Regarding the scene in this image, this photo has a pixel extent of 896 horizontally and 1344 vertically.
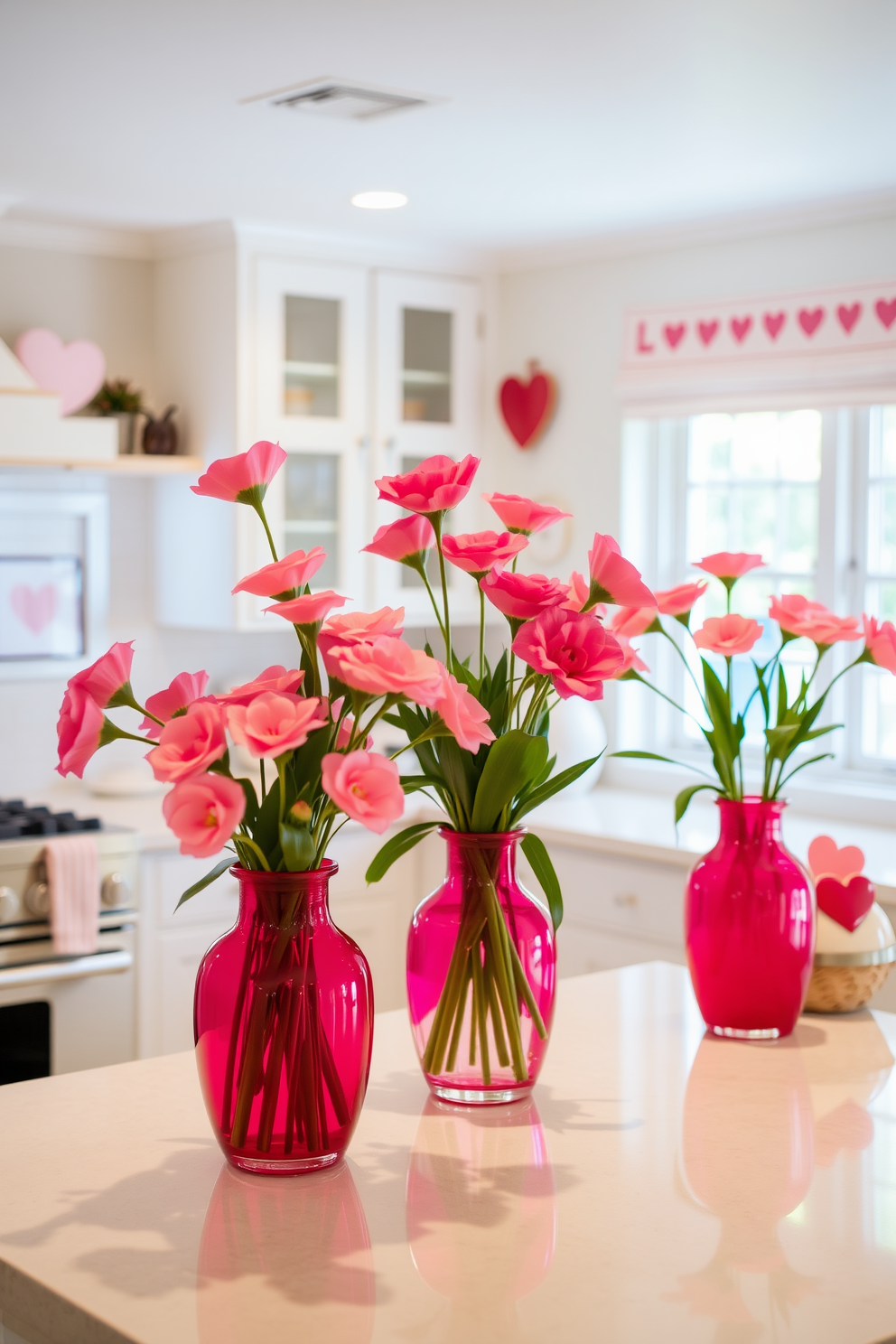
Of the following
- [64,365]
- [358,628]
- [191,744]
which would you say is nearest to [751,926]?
[358,628]

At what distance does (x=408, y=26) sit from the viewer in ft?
7.25

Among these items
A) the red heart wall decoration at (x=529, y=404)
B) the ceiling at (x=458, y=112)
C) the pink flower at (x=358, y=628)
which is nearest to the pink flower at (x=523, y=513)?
the pink flower at (x=358, y=628)

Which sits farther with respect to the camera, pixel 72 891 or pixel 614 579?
pixel 72 891

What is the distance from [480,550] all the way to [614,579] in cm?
12

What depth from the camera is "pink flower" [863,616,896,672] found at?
1.57 m

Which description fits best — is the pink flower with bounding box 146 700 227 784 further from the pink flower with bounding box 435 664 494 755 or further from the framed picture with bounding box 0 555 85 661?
the framed picture with bounding box 0 555 85 661

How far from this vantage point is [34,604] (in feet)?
12.8

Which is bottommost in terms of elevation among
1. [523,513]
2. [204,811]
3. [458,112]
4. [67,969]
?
[67,969]

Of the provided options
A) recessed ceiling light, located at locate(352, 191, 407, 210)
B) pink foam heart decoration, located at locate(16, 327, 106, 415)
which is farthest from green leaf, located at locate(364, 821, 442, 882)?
pink foam heart decoration, located at locate(16, 327, 106, 415)

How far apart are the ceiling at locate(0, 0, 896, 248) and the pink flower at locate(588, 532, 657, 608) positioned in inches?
47.1

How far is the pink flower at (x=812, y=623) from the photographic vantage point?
1.59 meters

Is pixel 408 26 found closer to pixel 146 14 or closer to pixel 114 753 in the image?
pixel 146 14

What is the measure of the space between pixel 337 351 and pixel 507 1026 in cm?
285

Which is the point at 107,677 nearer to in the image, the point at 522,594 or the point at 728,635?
the point at 522,594
